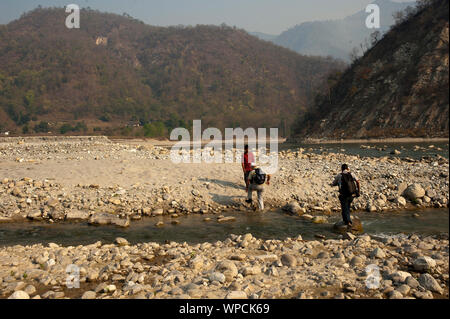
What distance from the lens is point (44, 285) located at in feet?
19.2

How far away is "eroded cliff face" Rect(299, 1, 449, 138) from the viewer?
4506 centimetres

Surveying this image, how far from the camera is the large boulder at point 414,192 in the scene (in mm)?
11764

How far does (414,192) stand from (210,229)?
7393 mm

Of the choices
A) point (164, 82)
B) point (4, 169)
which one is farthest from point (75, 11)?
point (4, 169)

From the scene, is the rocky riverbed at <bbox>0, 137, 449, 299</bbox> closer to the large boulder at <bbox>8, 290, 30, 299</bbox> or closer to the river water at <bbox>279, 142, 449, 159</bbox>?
the large boulder at <bbox>8, 290, 30, 299</bbox>

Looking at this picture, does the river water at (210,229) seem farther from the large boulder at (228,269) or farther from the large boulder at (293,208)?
the large boulder at (228,269)

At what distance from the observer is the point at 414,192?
11828 mm

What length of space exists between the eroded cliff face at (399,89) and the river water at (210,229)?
36571 millimetres

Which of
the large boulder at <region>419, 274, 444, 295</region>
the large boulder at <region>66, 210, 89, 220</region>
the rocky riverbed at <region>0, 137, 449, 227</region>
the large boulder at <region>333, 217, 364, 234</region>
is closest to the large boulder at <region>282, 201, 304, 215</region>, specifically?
the rocky riverbed at <region>0, 137, 449, 227</region>

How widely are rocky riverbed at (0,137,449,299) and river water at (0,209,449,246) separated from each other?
0.49 m

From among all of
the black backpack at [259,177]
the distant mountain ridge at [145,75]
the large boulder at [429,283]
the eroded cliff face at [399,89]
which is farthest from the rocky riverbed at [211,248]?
the distant mountain ridge at [145,75]

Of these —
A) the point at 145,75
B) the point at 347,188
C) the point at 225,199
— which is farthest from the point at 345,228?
the point at 145,75

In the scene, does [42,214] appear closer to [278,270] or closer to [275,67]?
[278,270]

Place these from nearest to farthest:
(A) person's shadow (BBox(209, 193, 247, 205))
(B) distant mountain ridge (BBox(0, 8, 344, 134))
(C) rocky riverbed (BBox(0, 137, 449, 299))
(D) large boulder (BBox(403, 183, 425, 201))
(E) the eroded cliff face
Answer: (C) rocky riverbed (BBox(0, 137, 449, 299)) < (D) large boulder (BBox(403, 183, 425, 201)) < (A) person's shadow (BBox(209, 193, 247, 205)) < (E) the eroded cliff face < (B) distant mountain ridge (BBox(0, 8, 344, 134))
